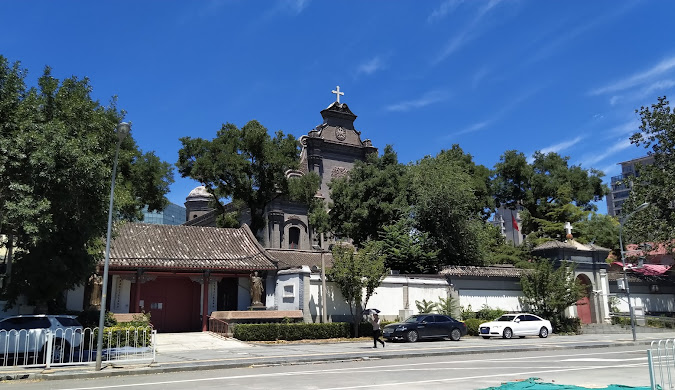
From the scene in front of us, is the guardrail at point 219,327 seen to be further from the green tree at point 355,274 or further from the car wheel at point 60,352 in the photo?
the car wheel at point 60,352

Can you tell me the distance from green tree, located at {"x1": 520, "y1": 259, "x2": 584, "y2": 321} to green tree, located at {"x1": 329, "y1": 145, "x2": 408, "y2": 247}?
9.75 m

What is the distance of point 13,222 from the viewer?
15711 mm

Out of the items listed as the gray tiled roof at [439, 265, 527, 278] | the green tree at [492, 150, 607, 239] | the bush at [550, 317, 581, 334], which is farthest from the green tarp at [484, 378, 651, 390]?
the green tree at [492, 150, 607, 239]

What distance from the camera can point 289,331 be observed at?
25547mm

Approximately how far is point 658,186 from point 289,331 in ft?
87.3

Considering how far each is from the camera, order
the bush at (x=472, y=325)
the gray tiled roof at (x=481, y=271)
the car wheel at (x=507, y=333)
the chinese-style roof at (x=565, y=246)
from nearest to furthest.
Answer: the car wheel at (x=507, y=333), the bush at (x=472, y=325), the gray tiled roof at (x=481, y=271), the chinese-style roof at (x=565, y=246)

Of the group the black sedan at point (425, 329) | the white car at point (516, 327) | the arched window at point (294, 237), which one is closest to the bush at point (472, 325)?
the white car at point (516, 327)

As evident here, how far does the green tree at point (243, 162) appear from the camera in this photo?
37375mm

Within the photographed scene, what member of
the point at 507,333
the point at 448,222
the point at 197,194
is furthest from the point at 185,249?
the point at 197,194

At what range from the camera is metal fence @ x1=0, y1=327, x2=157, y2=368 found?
51.4 ft

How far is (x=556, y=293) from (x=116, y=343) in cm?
2402

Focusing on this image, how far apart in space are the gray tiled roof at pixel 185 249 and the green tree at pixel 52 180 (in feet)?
16.8

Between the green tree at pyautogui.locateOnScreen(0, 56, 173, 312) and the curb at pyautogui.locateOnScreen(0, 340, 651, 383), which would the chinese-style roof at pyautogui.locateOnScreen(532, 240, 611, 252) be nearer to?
the curb at pyautogui.locateOnScreen(0, 340, 651, 383)

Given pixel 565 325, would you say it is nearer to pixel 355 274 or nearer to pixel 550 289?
pixel 550 289
